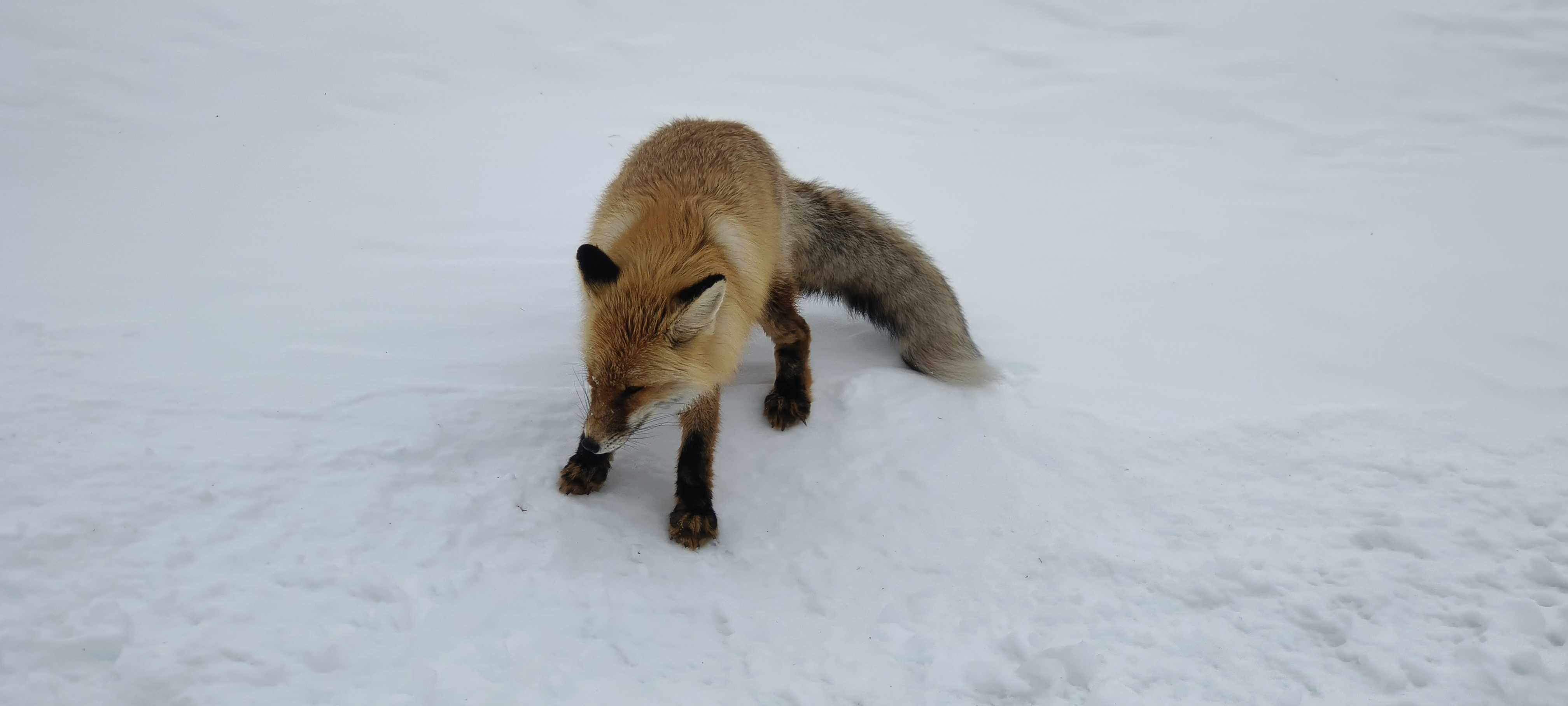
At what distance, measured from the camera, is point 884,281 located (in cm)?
349

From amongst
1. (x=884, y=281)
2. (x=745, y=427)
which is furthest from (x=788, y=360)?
(x=884, y=281)

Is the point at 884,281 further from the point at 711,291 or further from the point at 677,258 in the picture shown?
the point at 711,291

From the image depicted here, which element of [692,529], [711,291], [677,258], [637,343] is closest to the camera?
[711,291]

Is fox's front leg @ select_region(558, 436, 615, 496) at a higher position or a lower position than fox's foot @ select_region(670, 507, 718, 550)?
higher

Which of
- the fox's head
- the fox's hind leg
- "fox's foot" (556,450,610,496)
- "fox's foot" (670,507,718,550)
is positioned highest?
the fox's head

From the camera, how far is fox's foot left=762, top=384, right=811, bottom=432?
3.11 meters

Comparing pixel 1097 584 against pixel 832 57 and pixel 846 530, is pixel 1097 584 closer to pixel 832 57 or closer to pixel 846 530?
pixel 846 530

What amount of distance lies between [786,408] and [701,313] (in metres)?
1.07

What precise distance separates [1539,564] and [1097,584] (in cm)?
135

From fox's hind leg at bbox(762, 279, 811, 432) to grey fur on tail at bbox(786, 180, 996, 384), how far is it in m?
0.33

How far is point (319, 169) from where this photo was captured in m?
4.72

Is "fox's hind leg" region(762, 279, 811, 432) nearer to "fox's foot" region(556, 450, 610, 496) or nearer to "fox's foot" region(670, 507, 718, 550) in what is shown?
"fox's foot" region(670, 507, 718, 550)

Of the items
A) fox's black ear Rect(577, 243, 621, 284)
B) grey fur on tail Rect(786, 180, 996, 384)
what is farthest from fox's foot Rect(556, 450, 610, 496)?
grey fur on tail Rect(786, 180, 996, 384)

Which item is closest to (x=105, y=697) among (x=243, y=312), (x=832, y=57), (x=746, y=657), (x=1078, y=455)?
(x=746, y=657)
